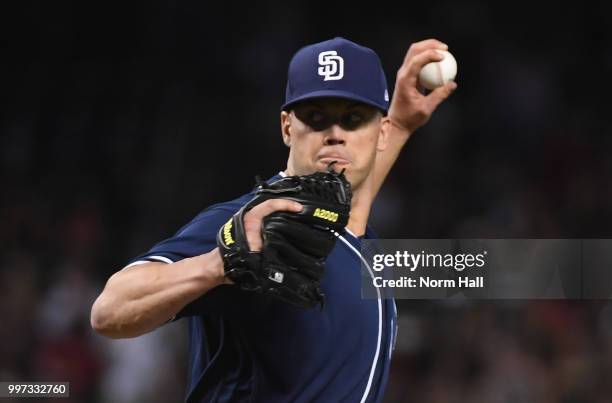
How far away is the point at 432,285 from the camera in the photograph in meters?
3.35

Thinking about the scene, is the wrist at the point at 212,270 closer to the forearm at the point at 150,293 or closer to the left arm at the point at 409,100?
the forearm at the point at 150,293

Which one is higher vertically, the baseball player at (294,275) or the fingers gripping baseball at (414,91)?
the fingers gripping baseball at (414,91)

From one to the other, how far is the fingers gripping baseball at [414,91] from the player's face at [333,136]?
580mm

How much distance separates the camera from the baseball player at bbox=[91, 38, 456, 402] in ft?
5.14

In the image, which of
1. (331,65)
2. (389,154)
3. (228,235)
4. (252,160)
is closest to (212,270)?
(228,235)

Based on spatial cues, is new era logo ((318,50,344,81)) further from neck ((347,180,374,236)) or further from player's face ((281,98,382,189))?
neck ((347,180,374,236))

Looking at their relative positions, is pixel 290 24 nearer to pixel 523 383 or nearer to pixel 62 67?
pixel 62 67

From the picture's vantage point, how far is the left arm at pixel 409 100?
107 inches

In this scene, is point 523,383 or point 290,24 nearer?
point 523,383

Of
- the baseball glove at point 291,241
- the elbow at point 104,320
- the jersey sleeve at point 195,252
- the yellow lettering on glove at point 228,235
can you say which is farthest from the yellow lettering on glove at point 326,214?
the elbow at point 104,320

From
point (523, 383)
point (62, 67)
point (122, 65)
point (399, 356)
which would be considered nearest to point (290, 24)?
point (122, 65)

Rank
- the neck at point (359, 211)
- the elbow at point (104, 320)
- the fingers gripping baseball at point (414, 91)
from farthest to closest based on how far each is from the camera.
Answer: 1. the fingers gripping baseball at point (414, 91)
2. the neck at point (359, 211)
3. the elbow at point (104, 320)

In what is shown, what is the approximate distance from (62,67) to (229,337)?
195 inches

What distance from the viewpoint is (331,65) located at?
2105mm
